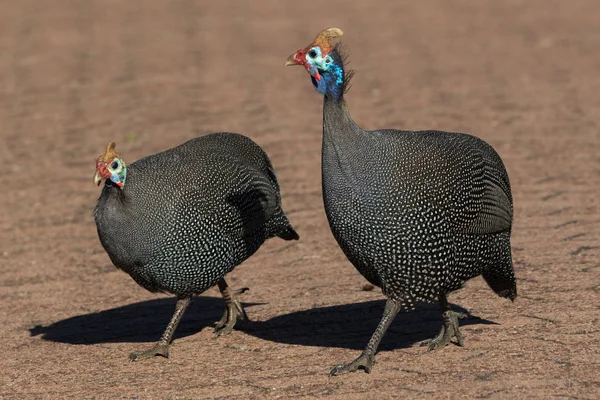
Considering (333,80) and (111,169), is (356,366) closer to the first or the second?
(333,80)

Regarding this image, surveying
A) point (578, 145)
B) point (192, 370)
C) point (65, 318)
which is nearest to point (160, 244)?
point (192, 370)

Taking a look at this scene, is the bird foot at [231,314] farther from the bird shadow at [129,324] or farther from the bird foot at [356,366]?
the bird foot at [356,366]

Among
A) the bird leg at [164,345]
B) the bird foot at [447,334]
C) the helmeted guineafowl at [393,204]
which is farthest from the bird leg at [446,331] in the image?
the bird leg at [164,345]

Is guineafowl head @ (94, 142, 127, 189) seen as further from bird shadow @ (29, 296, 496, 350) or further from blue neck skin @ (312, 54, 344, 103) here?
blue neck skin @ (312, 54, 344, 103)

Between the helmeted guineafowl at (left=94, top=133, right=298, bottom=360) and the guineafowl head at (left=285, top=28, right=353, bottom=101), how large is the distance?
1180mm

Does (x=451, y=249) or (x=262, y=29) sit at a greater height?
(x=262, y=29)

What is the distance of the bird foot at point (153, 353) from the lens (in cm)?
662

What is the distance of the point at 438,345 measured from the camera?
6.32m

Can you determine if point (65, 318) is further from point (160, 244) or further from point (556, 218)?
point (556, 218)

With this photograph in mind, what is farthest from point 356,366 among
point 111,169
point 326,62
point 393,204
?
point 111,169

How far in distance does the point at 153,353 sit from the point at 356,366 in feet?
4.28

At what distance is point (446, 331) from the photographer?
6.38 m

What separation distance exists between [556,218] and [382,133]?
284 cm

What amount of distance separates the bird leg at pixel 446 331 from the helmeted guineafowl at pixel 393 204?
301mm
